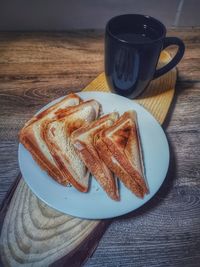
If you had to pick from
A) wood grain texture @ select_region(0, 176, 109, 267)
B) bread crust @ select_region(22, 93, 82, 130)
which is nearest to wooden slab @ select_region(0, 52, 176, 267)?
wood grain texture @ select_region(0, 176, 109, 267)

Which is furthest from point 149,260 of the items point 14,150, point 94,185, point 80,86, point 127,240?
point 80,86

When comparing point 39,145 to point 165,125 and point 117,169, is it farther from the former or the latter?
point 165,125

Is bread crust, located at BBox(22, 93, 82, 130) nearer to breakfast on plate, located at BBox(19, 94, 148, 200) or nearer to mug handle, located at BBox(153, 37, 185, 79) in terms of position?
breakfast on plate, located at BBox(19, 94, 148, 200)

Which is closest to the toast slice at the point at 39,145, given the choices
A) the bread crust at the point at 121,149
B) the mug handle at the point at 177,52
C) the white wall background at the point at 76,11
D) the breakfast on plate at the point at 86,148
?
the breakfast on plate at the point at 86,148

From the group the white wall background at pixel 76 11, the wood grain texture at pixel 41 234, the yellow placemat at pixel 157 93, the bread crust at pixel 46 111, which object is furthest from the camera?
the white wall background at pixel 76 11

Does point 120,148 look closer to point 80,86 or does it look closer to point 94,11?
point 80,86

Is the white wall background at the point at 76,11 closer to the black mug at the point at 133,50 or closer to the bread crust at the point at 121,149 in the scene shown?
the black mug at the point at 133,50
